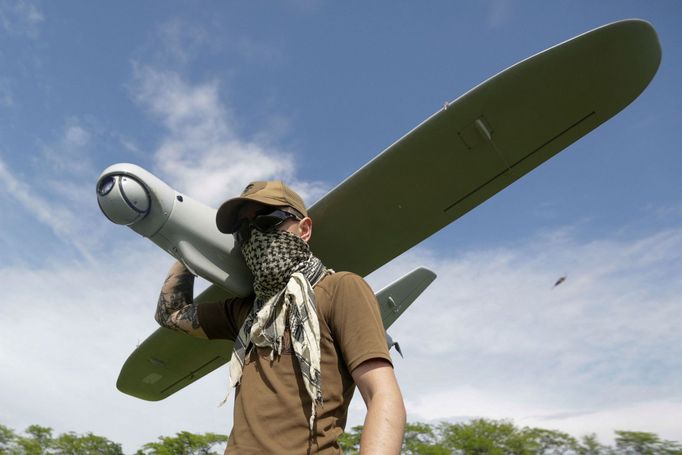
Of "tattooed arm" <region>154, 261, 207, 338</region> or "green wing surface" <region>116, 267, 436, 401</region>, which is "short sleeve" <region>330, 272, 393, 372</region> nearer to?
"tattooed arm" <region>154, 261, 207, 338</region>

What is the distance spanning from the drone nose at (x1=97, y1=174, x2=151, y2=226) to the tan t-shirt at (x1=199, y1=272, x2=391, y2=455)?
152 cm

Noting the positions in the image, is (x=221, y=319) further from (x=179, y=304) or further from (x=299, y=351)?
(x=299, y=351)

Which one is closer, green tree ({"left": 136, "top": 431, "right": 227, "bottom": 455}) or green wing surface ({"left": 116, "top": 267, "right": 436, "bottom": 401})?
green wing surface ({"left": 116, "top": 267, "right": 436, "bottom": 401})

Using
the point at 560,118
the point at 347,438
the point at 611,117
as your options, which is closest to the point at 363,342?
the point at 560,118

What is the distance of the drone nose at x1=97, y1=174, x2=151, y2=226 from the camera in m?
3.15

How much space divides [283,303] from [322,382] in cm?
45

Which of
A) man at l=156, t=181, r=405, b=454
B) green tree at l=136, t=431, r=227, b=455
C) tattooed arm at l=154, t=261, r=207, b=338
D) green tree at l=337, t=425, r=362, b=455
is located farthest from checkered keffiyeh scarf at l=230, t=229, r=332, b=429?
green tree at l=136, t=431, r=227, b=455

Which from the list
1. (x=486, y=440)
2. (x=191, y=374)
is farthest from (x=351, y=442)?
(x=191, y=374)

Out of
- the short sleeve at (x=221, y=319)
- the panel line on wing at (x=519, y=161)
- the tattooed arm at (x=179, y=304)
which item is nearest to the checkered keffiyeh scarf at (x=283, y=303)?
the short sleeve at (x=221, y=319)

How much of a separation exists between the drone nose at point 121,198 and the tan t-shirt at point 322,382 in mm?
1525

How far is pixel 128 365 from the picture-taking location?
17.2ft

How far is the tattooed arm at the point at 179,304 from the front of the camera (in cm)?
302

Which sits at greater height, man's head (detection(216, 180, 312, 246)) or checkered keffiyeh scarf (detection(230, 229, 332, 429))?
man's head (detection(216, 180, 312, 246))

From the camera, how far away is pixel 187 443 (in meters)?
26.8
